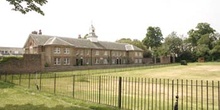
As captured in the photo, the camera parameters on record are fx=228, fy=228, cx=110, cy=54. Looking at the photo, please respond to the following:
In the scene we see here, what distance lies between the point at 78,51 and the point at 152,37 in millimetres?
51241

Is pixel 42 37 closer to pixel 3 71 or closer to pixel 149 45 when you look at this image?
pixel 3 71

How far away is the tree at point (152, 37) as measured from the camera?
333 ft

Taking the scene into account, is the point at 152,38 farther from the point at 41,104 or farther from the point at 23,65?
the point at 41,104

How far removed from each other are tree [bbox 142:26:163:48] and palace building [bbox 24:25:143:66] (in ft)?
70.6

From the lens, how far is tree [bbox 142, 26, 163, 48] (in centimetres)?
10144

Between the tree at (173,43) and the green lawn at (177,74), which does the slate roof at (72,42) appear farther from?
the green lawn at (177,74)

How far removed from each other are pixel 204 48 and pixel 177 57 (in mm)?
9905

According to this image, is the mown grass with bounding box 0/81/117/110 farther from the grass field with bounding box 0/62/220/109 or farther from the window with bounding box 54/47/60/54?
the window with bounding box 54/47/60/54

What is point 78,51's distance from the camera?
59.6 meters

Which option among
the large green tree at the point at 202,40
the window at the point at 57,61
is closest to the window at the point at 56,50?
the window at the point at 57,61

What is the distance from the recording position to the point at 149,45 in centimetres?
10144

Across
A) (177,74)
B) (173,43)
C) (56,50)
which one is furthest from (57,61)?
(173,43)

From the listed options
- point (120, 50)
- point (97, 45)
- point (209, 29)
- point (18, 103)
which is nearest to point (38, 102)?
point (18, 103)

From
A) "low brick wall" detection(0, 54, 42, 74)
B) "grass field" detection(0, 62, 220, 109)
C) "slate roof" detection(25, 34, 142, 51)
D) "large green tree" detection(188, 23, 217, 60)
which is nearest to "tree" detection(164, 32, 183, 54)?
"large green tree" detection(188, 23, 217, 60)
